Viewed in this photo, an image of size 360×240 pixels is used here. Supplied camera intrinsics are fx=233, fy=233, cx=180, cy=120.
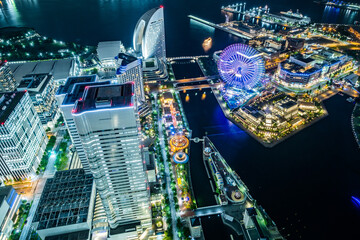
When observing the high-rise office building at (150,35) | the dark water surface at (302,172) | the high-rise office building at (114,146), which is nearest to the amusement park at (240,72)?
the dark water surface at (302,172)

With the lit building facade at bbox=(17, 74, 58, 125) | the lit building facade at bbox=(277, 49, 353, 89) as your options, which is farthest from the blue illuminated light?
the lit building facade at bbox=(17, 74, 58, 125)

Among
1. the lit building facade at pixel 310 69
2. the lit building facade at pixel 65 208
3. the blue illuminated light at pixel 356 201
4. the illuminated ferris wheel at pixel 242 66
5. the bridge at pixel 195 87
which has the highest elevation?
the illuminated ferris wheel at pixel 242 66

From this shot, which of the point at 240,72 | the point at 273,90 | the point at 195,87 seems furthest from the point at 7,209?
the point at 273,90

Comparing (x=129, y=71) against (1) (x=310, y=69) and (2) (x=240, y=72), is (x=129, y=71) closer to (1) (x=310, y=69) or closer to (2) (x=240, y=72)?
(2) (x=240, y=72)

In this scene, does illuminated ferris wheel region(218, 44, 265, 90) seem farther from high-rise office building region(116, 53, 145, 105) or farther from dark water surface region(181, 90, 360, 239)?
high-rise office building region(116, 53, 145, 105)

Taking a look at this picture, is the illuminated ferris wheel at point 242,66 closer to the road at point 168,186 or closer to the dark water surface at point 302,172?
the dark water surface at point 302,172

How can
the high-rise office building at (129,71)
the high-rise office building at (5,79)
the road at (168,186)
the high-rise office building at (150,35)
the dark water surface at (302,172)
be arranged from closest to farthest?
the road at (168,186) < the dark water surface at (302,172) < the high-rise office building at (5,79) < the high-rise office building at (129,71) < the high-rise office building at (150,35)
